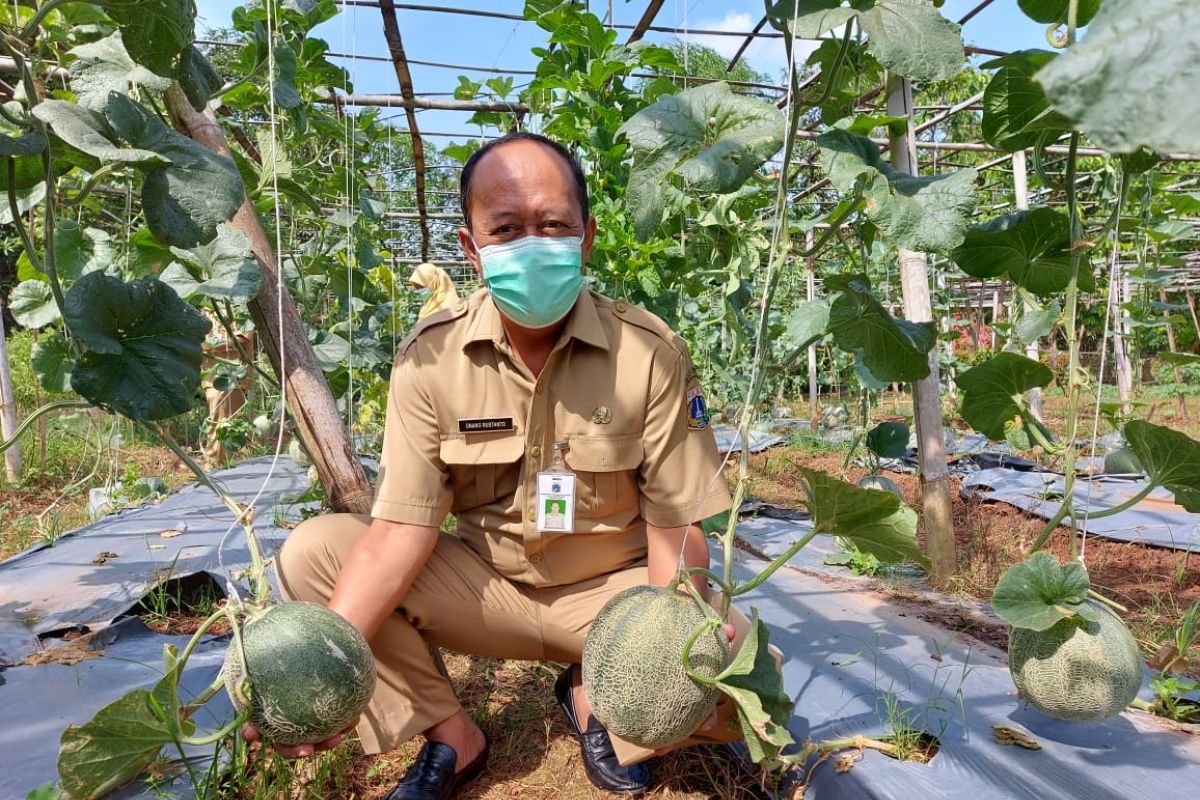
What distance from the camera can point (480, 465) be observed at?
178cm

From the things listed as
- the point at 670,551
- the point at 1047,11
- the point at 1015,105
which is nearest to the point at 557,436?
the point at 670,551

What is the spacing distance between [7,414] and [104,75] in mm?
3504

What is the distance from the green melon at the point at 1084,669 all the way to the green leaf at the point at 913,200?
2.12 feet

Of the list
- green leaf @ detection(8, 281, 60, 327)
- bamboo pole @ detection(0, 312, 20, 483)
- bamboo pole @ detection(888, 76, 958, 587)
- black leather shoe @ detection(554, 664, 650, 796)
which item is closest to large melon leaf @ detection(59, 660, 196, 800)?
black leather shoe @ detection(554, 664, 650, 796)

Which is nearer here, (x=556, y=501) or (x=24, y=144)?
(x=24, y=144)

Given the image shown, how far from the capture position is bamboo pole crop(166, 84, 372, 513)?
196 centimetres

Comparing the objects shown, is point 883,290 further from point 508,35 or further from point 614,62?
point 614,62

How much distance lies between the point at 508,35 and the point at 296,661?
17.6ft

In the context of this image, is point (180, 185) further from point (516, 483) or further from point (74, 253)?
point (74, 253)

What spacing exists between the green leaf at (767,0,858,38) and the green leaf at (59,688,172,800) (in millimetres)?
1270

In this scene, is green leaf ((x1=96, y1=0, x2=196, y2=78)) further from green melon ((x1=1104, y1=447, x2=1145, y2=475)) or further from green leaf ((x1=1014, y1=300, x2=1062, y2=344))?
green melon ((x1=1104, y1=447, x2=1145, y2=475))

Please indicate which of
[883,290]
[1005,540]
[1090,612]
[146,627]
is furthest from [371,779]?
[883,290]

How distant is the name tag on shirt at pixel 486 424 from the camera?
174 cm

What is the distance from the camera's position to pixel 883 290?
726cm
